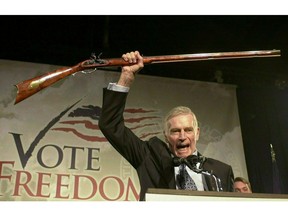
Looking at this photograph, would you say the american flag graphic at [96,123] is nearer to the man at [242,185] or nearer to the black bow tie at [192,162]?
the man at [242,185]

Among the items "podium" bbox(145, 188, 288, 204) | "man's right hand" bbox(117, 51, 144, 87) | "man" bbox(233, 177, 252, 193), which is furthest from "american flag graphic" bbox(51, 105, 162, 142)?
"podium" bbox(145, 188, 288, 204)

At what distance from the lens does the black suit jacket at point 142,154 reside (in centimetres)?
159

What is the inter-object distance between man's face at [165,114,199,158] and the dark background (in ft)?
5.74

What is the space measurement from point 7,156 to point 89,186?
0.61 meters

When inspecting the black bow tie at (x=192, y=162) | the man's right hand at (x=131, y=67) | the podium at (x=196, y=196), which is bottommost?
the podium at (x=196, y=196)

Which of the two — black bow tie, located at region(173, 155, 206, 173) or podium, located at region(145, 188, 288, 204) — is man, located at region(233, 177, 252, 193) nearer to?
black bow tie, located at region(173, 155, 206, 173)

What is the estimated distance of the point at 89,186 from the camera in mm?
2918

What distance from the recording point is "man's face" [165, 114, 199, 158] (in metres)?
1.69

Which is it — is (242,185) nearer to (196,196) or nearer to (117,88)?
(117,88)

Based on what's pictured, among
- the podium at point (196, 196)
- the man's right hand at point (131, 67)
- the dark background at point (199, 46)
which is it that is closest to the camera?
the podium at point (196, 196)

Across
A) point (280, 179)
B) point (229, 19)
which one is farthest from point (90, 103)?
point (280, 179)

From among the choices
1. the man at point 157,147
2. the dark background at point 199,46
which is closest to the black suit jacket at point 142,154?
the man at point 157,147

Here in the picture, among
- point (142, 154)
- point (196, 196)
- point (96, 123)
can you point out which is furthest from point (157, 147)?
point (96, 123)

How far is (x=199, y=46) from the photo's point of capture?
3.53 metres
